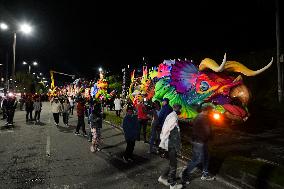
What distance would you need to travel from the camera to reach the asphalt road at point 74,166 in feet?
24.9

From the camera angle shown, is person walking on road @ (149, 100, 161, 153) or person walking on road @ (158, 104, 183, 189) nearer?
person walking on road @ (158, 104, 183, 189)

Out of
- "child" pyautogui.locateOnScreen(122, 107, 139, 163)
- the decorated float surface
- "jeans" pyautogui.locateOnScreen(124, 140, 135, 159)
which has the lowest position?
"jeans" pyautogui.locateOnScreen(124, 140, 135, 159)

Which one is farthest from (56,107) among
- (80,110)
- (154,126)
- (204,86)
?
(154,126)

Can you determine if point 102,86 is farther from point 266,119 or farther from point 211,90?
point 211,90

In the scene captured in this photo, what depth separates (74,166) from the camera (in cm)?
926

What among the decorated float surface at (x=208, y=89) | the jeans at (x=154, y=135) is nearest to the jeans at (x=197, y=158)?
the jeans at (x=154, y=135)

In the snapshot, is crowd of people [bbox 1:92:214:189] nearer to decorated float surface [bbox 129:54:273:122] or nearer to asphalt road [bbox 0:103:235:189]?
asphalt road [bbox 0:103:235:189]

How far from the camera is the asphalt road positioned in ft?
24.9

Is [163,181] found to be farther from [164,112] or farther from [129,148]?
[164,112]

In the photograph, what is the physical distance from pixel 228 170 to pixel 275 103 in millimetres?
14023

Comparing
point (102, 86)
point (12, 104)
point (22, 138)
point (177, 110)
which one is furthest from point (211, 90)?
point (102, 86)

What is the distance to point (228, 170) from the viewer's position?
870cm

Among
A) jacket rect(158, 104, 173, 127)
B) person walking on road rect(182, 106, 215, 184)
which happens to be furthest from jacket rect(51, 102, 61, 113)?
person walking on road rect(182, 106, 215, 184)

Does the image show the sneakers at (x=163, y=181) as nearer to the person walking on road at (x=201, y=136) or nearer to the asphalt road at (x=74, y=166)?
the asphalt road at (x=74, y=166)
